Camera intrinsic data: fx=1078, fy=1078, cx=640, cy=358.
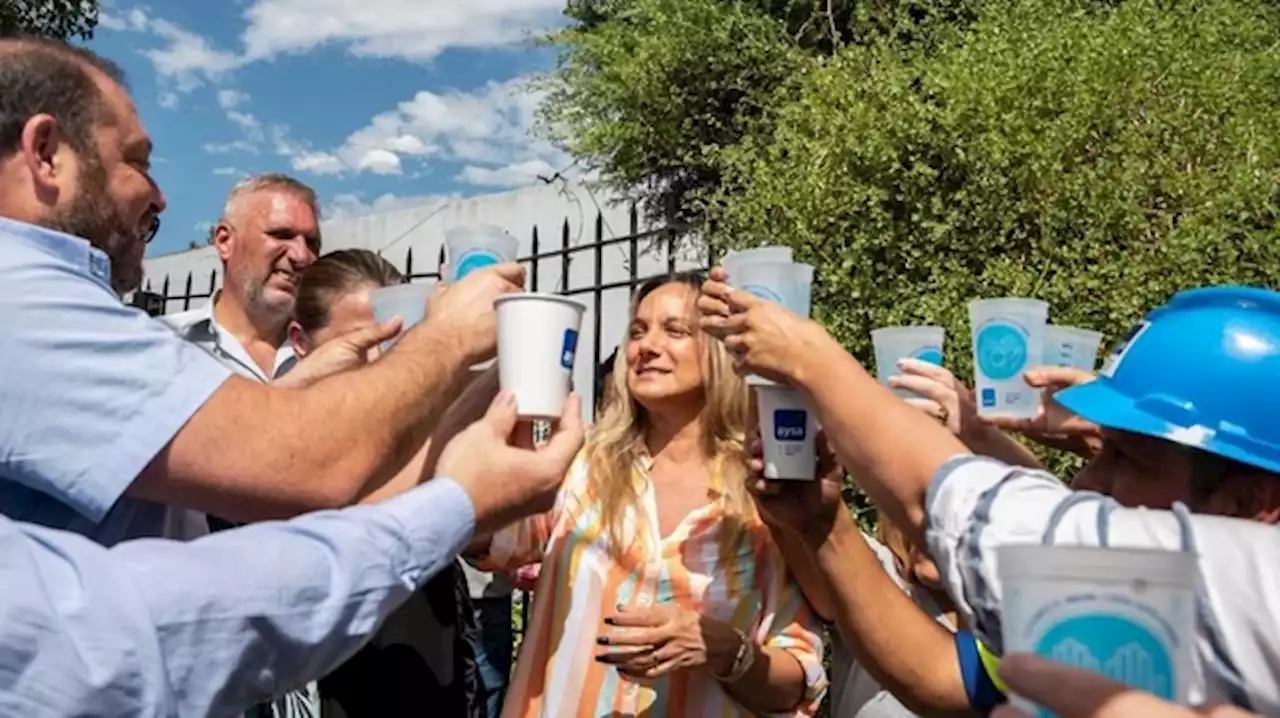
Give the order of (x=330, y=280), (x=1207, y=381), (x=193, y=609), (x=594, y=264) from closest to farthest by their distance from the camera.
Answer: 1. (x=193, y=609)
2. (x=1207, y=381)
3. (x=330, y=280)
4. (x=594, y=264)

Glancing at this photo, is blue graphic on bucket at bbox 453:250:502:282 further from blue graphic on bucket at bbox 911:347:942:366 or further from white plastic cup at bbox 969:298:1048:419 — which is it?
white plastic cup at bbox 969:298:1048:419

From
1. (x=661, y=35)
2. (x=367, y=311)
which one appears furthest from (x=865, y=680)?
(x=661, y=35)

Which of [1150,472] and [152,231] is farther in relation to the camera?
[152,231]

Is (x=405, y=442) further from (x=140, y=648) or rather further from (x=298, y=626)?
(x=140, y=648)

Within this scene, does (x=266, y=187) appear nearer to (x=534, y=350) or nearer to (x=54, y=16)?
(x=534, y=350)

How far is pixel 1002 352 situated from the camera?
2.33m

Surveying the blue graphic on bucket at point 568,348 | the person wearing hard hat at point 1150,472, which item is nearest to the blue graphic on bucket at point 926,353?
the person wearing hard hat at point 1150,472

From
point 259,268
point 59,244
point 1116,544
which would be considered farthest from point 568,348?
point 259,268

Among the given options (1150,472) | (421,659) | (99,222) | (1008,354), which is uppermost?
Result: (99,222)

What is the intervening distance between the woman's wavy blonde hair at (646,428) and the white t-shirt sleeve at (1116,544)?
1.26m

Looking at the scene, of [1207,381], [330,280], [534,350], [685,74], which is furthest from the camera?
[685,74]

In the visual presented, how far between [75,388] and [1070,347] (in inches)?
78.7

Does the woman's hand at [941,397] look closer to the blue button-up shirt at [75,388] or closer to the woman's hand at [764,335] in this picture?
the woman's hand at [764,335]

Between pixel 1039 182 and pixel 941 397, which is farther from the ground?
pixel 1039 182
